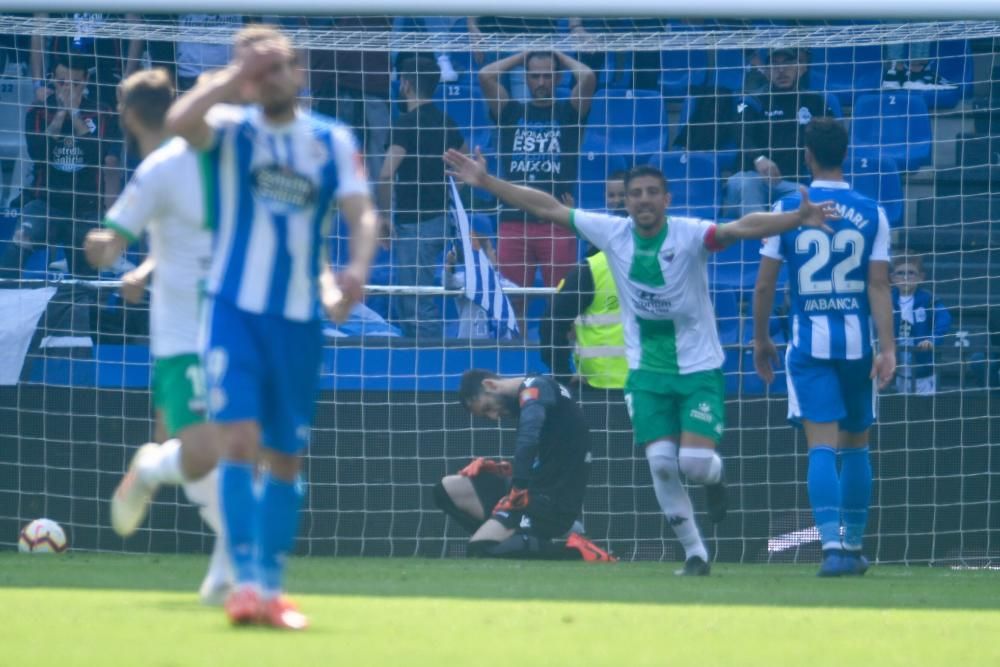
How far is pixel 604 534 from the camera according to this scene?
32.8 feet

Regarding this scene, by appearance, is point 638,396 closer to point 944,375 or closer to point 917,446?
point 917,446

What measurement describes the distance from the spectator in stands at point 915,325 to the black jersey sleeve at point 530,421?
2.53 meters

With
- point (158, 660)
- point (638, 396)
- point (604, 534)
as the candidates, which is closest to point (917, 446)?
point (604, 534)

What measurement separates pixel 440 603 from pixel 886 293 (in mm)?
3130

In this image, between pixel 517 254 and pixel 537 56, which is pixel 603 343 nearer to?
pixel 517 254

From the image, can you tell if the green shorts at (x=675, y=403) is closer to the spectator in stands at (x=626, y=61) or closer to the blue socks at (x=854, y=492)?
the blue socks at (x=854, y=492)

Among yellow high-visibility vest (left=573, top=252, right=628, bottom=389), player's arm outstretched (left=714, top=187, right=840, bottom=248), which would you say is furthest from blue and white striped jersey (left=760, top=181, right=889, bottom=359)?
yellow high-visibility vest (left=573, top=252, right=628, bottom=389)

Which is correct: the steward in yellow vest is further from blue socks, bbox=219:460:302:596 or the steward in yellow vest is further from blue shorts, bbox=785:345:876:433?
blue socks, bbox=219:460:302:596

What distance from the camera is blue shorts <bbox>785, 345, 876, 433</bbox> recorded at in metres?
7.80

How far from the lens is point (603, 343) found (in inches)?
403

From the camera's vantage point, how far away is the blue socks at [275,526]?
4742 mm

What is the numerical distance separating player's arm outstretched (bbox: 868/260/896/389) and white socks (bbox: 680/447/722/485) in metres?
0.87

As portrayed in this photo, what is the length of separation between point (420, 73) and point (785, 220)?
4.86 metres

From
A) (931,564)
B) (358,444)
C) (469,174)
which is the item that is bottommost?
(931,564)
